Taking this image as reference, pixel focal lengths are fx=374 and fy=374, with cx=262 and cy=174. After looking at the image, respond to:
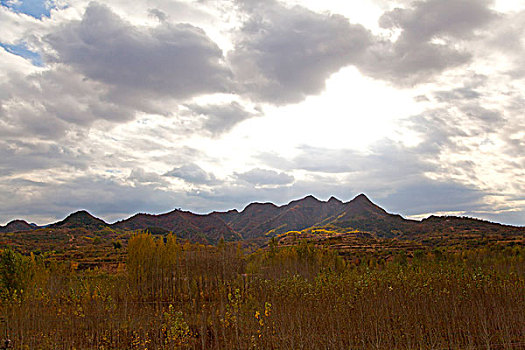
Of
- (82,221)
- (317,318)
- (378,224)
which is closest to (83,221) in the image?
(82,221)

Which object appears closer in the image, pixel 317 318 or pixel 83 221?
pixel 317 318

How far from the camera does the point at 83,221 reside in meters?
144

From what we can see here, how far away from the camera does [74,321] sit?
18.5 metres

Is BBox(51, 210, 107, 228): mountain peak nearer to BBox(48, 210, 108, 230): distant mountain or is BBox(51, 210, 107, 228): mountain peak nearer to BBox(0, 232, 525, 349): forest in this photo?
BBox(48, 210, 108, 230): distant mountain

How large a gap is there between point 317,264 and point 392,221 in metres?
126

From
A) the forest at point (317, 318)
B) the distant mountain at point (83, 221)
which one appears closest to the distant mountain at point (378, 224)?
the distant mountain at point (83, 221)

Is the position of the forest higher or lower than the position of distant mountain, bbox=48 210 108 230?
lower

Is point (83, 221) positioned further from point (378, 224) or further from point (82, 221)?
point (378, 224)

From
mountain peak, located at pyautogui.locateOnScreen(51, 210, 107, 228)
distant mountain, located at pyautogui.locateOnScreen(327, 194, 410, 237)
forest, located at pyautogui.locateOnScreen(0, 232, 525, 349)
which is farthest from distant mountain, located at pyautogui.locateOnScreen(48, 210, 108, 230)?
forest, located at pyautogui.locateOnScreen(0, 232, 525, 349)

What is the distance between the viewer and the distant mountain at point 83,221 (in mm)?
135875

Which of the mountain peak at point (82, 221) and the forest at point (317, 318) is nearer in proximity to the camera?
the forest at point (317, 318)

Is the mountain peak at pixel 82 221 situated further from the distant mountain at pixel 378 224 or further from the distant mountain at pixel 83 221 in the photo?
the distant mountain at pixel 378 224

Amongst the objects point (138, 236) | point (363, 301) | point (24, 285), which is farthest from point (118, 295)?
point (363, 301)

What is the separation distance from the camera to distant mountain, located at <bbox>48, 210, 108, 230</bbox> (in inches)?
5349
